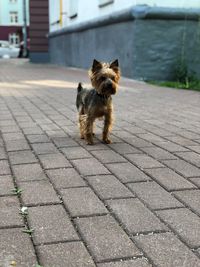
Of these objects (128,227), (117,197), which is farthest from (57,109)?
(128,227)

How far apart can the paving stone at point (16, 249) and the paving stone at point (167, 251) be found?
0.62m

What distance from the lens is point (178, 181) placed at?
12.4ft

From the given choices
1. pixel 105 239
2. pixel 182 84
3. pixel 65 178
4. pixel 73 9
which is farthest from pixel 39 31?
pixel 105 239

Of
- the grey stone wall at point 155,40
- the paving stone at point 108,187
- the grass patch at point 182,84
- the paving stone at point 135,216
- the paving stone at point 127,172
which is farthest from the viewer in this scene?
the grey stone wall at point 155,40

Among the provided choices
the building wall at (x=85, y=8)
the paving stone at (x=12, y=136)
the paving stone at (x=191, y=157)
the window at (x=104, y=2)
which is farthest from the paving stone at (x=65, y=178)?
the window at (x=104, y=2)

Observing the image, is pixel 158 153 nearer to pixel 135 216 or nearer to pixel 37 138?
pixel 37 138

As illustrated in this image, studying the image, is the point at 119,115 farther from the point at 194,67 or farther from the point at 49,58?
the point at 49,58

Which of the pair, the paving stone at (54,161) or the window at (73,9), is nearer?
the paving stone at (54,161)

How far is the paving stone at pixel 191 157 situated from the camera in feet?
14.6

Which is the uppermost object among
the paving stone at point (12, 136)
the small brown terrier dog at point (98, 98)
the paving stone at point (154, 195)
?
the small brown terrier dog at point (98, 98)

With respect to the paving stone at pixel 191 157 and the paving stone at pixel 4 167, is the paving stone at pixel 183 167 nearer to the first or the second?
the paving stone at pixel 191 157

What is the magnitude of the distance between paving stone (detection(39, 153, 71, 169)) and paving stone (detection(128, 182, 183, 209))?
2.82ft

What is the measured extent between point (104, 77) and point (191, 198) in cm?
193

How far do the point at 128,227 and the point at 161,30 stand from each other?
11818mm
